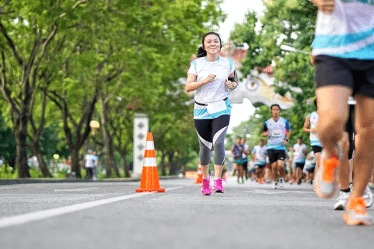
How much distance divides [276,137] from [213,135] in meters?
7.34

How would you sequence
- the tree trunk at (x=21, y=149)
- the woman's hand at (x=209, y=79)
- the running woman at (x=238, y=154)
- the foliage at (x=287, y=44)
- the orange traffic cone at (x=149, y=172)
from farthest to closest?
the foliage at (x=287, y=44) → the running woman at (x=238, y=154) → the tree trunk at (x=21, y=149) → the orange traffic cone at (x=149, y=172) → the woman's hand at (x=209, y=79)

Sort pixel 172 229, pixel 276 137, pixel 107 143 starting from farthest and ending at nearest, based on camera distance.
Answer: pixel 107 143, pixel 276 137, pixel 172 229

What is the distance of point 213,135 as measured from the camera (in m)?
10.0

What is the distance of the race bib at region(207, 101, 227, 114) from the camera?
9.96 metres

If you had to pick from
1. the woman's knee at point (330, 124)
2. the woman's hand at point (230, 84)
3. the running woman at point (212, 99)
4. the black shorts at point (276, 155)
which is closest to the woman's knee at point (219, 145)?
the running woman at point (212, 99)

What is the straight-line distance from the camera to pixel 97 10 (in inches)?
902

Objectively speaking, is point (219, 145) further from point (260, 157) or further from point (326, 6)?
point (260, 157)

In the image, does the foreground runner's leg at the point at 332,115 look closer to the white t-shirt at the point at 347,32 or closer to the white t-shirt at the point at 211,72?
the white t-shirt at the point at 347,32

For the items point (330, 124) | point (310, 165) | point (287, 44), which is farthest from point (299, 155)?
point (330, 124)

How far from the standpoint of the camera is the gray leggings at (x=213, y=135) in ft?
32.5

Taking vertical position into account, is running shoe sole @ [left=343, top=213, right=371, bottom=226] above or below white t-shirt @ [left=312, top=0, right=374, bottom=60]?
below

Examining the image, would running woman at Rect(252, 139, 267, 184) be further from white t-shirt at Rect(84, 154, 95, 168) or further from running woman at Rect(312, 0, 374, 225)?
running woman at Rect(312, 0, 374, 225)

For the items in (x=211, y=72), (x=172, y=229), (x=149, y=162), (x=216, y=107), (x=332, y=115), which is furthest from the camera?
(x=149, y=162)

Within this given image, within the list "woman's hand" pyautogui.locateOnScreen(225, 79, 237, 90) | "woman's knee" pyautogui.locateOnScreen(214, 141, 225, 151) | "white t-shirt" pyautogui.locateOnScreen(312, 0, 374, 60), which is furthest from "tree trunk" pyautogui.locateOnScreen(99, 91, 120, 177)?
"white t-shirt" pyautogui.locateOnScreen(312, 0, 374, 60)
